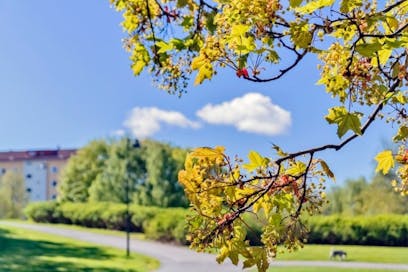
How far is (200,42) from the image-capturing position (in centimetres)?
91

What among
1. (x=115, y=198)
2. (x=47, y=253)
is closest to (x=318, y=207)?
(x=47, y=253)

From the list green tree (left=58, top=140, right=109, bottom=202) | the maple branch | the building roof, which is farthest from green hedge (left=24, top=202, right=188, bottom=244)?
the maple branch

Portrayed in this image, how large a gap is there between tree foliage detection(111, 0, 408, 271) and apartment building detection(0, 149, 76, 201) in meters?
22.4

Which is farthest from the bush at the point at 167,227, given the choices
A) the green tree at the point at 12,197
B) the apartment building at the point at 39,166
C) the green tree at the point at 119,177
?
the apartment building at the point at 39,166

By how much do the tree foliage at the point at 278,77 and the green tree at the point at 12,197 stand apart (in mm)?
15161

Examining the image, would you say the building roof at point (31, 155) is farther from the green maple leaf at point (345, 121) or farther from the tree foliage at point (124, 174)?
the green maple leaf at point (345, 121)

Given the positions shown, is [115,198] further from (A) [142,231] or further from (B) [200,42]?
(B) [200,42]

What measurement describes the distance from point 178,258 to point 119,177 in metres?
6.20

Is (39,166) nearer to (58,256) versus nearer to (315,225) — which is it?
(58,256)

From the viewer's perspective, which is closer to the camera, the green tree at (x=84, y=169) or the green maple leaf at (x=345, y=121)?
the green maple leaf at (x=345, y=121)

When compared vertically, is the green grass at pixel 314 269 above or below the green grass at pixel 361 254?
below

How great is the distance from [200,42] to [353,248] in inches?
364

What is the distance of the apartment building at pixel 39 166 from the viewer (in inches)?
898

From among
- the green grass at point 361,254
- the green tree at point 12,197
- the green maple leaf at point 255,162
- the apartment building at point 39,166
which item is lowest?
the green grass at point 361,254
